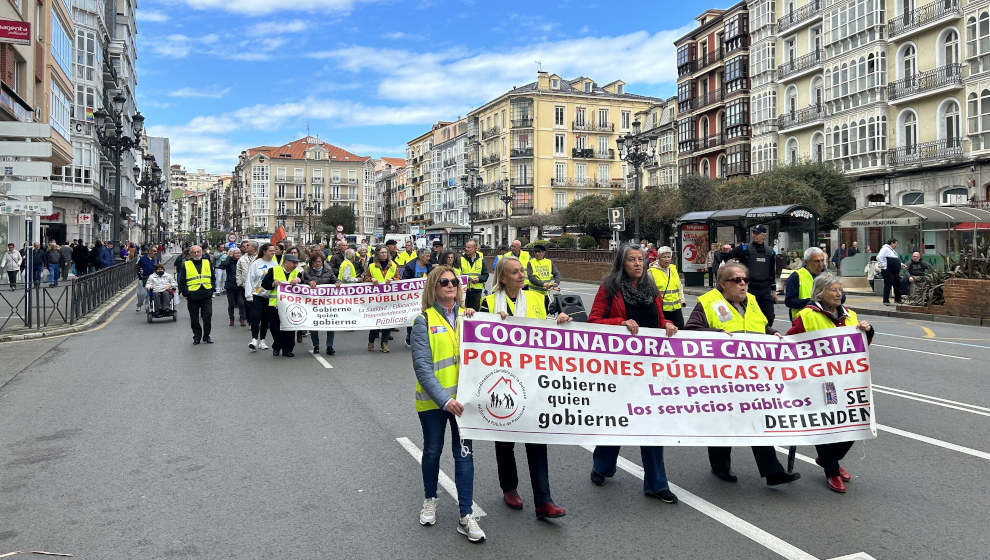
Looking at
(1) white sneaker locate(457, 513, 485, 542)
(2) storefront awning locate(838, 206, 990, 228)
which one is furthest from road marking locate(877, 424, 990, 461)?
(2) storefront awning locate(838, 206, 990, 228)

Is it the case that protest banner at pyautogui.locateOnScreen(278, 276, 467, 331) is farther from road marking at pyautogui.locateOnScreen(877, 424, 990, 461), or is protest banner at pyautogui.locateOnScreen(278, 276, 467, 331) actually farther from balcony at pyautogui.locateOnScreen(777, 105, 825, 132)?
balcony at pyautogui.locateOnScreen(777, 105, 825, 132)

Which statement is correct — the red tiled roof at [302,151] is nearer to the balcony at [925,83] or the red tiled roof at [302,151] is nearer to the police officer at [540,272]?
the balcony at [925,83]

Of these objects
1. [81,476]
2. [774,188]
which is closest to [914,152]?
[774,188]

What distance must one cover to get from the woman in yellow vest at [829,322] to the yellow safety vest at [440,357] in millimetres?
2650

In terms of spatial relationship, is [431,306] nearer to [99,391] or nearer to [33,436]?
[33,436]

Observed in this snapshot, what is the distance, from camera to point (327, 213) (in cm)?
12631

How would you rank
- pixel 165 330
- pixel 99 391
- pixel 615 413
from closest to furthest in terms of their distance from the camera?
1. pixel 615 413
2. pixel 99 391
3. pixel 165 330

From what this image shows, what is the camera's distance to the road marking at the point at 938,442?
6.52 meters

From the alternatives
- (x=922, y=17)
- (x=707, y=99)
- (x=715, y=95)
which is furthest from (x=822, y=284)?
(x=707, y=99)

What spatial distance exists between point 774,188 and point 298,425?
3565cm

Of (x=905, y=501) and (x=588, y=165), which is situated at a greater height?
(x=588, y=165)

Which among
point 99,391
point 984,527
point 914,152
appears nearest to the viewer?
point 984,527

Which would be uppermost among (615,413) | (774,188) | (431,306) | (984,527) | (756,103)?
(756,103)

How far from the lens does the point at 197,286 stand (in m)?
14.1
